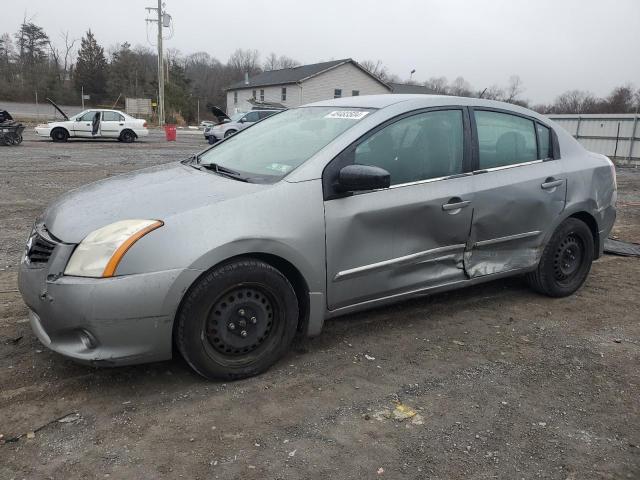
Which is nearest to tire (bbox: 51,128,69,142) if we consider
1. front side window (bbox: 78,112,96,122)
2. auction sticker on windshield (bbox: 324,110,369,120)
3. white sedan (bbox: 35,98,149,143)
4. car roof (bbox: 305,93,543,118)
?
white sedan (bbox: 35,98,149,143)

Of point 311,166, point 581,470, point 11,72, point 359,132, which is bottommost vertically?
point 581,470

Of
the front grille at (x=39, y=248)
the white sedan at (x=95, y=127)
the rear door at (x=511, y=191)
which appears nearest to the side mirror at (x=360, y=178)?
the rear door at (x=511, y=191)

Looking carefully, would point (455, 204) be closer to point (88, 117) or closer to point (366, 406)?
point (366, 406)

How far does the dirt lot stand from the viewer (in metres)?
2.43

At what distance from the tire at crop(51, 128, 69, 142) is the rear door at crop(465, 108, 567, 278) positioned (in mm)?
21662

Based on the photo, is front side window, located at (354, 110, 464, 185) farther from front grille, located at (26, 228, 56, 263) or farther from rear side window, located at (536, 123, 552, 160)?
front grille, located at (26, 228, 56, 263)

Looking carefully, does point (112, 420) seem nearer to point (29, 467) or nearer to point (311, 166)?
point (29, 467)

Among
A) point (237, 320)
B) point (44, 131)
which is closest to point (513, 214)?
point (237, 320)

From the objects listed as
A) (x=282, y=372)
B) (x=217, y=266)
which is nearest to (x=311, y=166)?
(x=217, y=266)

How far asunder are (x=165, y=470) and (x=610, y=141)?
24.0 m

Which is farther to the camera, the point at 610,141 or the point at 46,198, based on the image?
the point at 610,141

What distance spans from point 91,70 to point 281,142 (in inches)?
2776

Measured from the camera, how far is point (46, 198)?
8.83m

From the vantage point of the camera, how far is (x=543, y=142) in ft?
14.7
